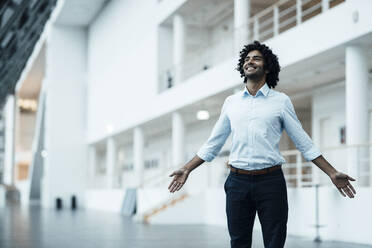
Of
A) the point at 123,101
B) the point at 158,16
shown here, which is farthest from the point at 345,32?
the point at 123,101

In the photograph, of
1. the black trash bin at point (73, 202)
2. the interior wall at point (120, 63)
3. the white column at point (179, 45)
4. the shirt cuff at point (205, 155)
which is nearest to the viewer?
the shirt cuff at point (205, 155)

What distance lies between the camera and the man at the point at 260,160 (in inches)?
127

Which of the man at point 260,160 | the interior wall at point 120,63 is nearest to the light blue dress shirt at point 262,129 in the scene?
the man at point 260,160

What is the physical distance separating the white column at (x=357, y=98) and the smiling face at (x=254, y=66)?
7.94 m

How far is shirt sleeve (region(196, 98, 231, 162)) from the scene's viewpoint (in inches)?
136

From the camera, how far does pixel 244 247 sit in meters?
3.30

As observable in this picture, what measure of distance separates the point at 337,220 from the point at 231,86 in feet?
19.3

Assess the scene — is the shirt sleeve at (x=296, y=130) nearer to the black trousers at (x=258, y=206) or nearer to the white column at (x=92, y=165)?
the black trousers at (x=258, y=206)

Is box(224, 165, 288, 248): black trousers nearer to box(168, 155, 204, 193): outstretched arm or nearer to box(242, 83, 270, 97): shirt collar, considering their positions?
box(168, 155, 204, 193): outstretched arm

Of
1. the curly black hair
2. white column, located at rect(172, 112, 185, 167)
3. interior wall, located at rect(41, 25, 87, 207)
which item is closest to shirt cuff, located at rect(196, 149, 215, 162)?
the curly black hair

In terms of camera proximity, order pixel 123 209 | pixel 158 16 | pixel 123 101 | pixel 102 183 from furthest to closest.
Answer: pixel 102 183 < pixel 123 101 < pixel 123 209 < pixel 158 16

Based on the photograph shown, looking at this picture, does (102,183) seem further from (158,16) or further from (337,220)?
(337,220)

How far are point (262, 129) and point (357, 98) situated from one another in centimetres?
823

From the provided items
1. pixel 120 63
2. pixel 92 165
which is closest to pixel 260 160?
pixel 120 63
